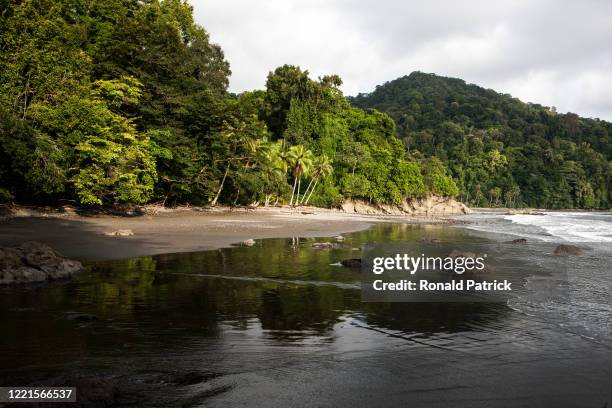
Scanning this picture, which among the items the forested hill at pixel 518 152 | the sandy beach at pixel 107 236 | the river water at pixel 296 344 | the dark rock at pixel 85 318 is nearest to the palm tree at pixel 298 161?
the sandy beach at pixel 107 236

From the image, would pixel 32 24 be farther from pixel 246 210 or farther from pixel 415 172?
pixel 415 172

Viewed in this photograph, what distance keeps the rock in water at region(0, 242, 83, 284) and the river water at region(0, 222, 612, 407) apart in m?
0.81

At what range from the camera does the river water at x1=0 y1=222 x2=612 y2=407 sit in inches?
176

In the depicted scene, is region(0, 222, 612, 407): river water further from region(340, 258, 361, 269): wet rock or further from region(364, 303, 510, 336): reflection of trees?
region(340, 258, 361, 269): wet rock

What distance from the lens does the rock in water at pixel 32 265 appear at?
9492 mm

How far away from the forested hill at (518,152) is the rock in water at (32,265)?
401ft

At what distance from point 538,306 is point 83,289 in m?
9.94

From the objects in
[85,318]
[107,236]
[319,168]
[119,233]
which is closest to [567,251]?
[85,318]

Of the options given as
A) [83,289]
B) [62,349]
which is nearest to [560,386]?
[62,349]

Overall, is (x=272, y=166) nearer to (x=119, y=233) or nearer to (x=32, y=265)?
(x=119, y=233)

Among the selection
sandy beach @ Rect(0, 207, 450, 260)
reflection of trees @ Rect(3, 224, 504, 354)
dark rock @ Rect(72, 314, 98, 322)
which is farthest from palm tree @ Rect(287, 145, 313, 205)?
dark rock @ Rect(72, 314, 98, 322)

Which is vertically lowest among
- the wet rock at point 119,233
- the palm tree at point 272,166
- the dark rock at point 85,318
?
the dark rock at point 85,318

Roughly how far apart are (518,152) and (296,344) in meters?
166

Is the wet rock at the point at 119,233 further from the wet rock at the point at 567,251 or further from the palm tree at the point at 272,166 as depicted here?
the palm tree at the point at 272,166
